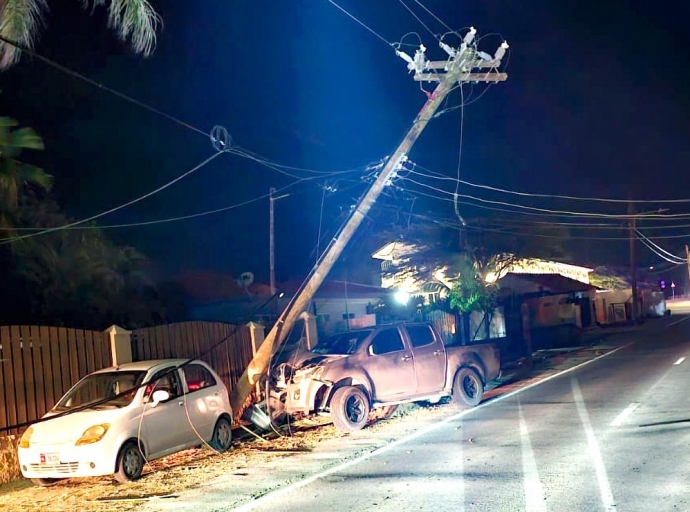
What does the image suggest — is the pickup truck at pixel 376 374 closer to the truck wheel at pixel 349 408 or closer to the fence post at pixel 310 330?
the truck wheel at pixel 349 408

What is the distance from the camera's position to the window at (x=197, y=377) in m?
11.1

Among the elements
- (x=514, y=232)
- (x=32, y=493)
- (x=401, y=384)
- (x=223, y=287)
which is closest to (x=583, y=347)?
(x=514, y=232)

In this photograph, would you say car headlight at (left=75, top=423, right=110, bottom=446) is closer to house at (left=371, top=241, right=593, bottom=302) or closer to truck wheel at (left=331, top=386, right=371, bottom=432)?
truck wheel at (left=331, top=386, right=371, bottom=432)

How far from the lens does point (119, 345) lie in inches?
500

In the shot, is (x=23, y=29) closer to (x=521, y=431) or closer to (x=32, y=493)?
(x=32, y=493)

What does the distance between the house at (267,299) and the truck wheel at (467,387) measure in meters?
9.27

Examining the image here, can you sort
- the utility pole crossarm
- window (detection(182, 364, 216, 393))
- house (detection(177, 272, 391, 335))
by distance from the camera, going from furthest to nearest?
house (detection(177, 272, 391, 335)) → the utility pole crossarm → window (detection(182, 364, 216, 393))

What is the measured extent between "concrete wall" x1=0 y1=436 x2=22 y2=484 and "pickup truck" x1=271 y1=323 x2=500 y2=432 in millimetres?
4411

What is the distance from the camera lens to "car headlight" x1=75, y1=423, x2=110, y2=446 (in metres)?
9.08

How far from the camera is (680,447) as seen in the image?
9.31m

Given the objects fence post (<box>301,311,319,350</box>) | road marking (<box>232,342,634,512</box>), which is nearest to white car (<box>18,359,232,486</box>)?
road marking (<box>232,342,634,512</box>)

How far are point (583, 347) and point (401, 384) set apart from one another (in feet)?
62.1

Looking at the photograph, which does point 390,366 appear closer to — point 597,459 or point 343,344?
point 343,344

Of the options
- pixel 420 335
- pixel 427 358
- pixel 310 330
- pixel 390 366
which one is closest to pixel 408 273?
pixel 310 330
